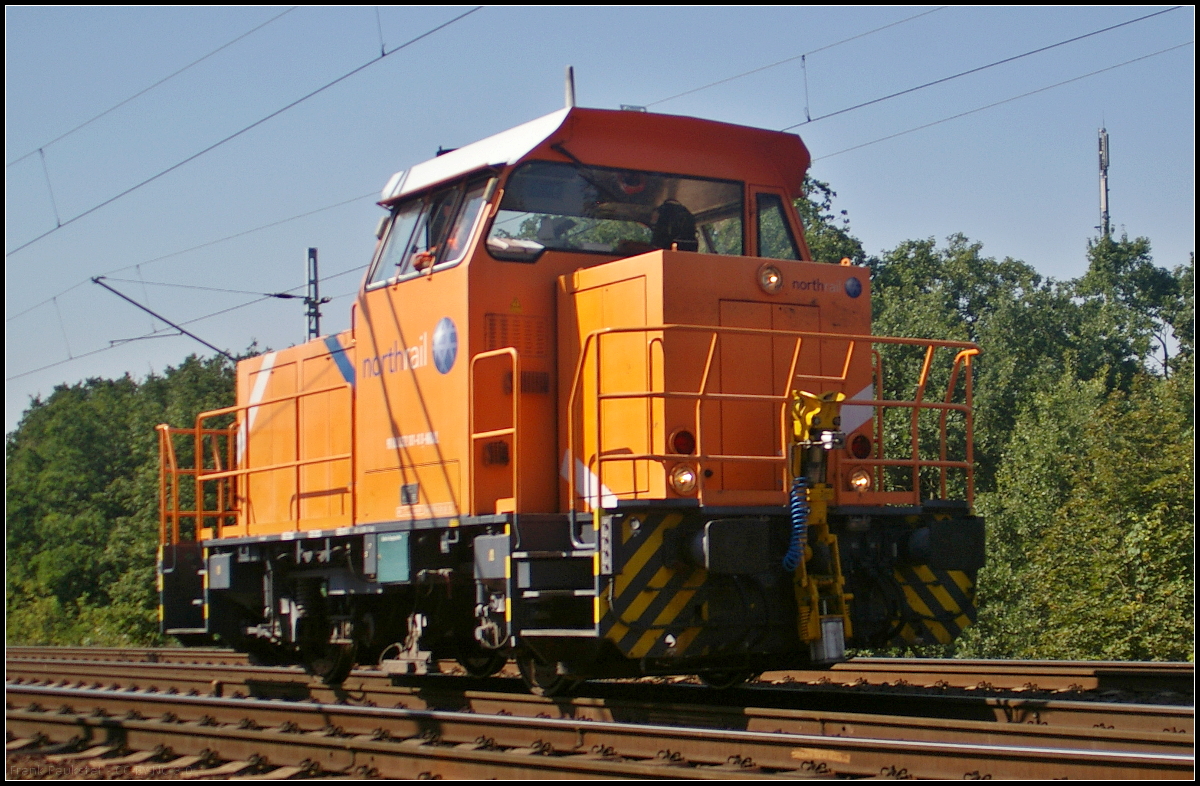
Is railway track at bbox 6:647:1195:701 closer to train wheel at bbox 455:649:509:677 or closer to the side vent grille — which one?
train wheel at bbox 455:649:509:677

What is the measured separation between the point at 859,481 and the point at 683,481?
4.52 feet

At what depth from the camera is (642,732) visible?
23.6 feet

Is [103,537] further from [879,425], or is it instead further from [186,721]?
[879,425]

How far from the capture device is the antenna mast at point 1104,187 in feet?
180

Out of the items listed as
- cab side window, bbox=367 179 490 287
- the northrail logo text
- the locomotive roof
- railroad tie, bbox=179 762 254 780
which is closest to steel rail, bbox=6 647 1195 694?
the locomotive roof

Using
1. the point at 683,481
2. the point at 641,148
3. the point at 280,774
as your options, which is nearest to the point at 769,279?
the point at 641,148

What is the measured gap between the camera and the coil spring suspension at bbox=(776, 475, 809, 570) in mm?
7980

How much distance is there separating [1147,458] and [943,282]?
25522mm

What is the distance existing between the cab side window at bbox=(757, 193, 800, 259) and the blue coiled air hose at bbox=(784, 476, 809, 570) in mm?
2187

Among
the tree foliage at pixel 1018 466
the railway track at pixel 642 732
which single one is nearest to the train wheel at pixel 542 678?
the railway track at pixel 642 732

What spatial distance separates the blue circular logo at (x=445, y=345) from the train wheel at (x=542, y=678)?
2.02m

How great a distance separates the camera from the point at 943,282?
52156 mm

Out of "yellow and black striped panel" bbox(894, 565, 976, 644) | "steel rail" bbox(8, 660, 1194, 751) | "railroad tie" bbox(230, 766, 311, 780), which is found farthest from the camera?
"yellow and black striped panel" bbox(894, 565, 976, 644)

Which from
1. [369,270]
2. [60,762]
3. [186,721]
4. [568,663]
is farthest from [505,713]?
[369,270]
